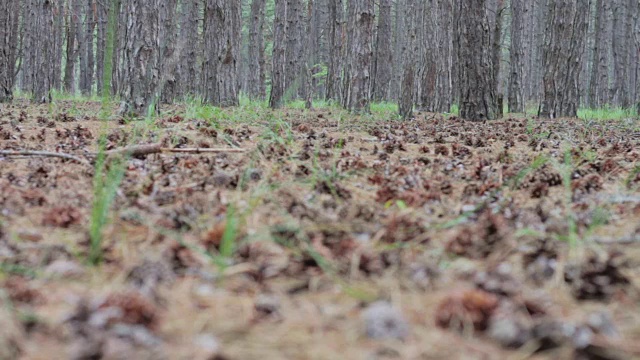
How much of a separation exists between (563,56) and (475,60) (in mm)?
2686

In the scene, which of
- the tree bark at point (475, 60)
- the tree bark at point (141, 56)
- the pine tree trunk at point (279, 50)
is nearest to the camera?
the tree bark at point (141, 56)

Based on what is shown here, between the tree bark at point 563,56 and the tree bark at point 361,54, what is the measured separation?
380 cm

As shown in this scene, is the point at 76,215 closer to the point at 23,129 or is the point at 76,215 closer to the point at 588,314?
the point at 588,314

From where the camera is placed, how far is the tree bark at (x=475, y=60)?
9938 mm

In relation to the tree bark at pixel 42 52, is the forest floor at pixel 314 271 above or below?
below

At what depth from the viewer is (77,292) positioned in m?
1.66

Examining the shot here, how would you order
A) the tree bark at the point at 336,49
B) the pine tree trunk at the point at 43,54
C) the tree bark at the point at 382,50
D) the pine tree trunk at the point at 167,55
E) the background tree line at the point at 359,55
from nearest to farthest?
the background tree line at the point at 359,55 < the pine tree trunk at the point at 167,55 < the pine tree trunk at the point at 43,54 < the tree bark at the point at 336,49 < the tree bark at the point at 382,50

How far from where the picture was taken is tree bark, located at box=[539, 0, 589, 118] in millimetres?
11359

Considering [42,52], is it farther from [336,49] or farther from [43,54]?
[336,49]

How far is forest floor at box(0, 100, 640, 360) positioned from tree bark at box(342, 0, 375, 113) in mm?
7301

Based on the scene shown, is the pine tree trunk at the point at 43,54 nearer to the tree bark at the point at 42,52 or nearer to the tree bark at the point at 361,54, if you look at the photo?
the tree bark at the point at 42,52

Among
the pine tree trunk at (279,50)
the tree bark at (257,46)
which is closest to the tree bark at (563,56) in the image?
the pine tree trunk at (279,50)

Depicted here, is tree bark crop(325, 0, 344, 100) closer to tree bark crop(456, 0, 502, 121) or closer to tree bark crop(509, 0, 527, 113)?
tree bark crop(509, 0, 527, 113)

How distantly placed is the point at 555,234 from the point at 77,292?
1.76 meters
